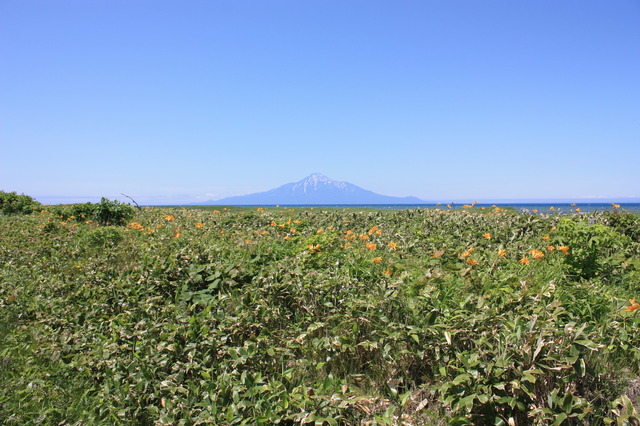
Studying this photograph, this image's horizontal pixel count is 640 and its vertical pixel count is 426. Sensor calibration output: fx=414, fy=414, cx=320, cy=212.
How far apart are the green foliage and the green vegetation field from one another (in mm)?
12805

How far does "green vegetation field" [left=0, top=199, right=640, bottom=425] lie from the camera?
2807mm

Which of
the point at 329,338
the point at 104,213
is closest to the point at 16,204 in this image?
the point at 104,213

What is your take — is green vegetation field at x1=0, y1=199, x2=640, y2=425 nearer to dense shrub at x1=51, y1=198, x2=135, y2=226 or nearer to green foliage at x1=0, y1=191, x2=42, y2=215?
dense shrub at x1=51, y1=198, x2=135, y2=226

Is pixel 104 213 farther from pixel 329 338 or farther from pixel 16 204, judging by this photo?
pixel 329 338

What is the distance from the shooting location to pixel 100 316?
4.52 m

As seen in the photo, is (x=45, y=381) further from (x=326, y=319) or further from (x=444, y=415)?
(x=444, y=415)

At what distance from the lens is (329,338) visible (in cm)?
339

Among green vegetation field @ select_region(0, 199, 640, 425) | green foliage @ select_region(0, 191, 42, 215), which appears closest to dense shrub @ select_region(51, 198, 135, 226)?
green vegetation field @ select_region(0, 199, 640, 425)

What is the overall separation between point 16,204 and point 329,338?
60.5 ft

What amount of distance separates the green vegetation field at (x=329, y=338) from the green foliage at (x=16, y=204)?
12.8 metres

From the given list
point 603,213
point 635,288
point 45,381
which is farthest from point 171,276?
point 603,213

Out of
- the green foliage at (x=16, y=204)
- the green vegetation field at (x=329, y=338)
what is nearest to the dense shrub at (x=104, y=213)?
the green vegetation field at (x=329, y=338)

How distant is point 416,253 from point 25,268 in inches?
233

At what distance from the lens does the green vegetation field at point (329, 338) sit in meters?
2.81
